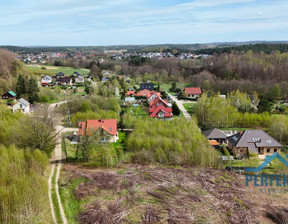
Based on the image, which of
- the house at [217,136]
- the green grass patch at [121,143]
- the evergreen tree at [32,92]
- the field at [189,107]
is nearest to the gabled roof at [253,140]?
the house at [217,136]

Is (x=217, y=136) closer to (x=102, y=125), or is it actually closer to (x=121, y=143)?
(x=121, y=143)

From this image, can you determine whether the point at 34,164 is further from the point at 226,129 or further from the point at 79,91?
the point at 79,91

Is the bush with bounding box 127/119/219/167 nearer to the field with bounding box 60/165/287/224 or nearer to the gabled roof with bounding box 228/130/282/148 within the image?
the field with bounding box 60/165/287/224

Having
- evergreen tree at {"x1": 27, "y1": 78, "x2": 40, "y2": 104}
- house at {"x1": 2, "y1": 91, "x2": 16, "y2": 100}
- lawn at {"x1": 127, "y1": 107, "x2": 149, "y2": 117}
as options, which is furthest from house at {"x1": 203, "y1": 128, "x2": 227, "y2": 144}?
house at {"x1": 2, "y1": 91, "x2": 16, "y2": 100}

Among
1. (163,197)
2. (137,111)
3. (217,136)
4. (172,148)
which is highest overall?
(172,148)

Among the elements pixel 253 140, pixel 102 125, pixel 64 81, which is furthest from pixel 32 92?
pixel 253 140

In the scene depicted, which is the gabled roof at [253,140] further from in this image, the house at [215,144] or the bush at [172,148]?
the bush at [172,148]

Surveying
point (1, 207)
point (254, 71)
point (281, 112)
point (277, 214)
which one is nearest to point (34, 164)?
point (1, 207)
